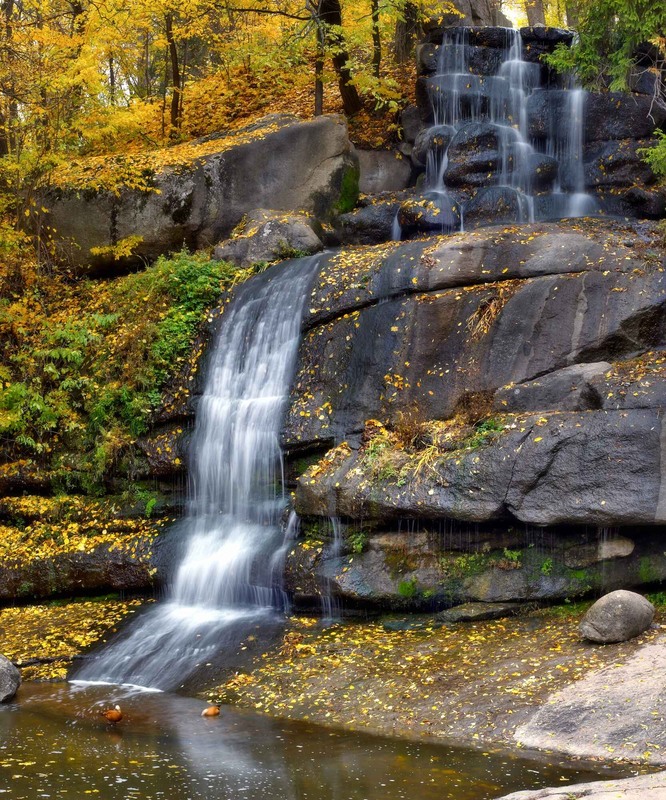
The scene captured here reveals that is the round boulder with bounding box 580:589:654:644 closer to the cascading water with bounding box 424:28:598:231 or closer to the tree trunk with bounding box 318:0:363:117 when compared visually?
the cascading water with bounding box 424:28:598:231

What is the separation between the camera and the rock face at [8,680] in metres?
8.58

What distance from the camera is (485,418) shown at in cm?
1006

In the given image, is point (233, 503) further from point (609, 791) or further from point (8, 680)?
point (609, 791)

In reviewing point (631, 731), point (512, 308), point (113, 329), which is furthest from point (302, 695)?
point (113, 329)

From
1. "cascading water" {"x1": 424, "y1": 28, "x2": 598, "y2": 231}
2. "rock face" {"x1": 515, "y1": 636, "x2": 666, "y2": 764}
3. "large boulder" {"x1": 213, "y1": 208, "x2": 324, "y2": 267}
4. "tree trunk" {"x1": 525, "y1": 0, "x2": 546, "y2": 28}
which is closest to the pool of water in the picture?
"rock face" {"x1": 515, "y1": 636, "x2": 666, "y2": 764}

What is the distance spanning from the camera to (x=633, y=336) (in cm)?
1027

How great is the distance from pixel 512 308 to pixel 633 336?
1.46 m

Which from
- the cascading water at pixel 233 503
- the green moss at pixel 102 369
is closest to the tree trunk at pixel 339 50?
the green moss at pixel 102 369

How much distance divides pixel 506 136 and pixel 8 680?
1199 cm

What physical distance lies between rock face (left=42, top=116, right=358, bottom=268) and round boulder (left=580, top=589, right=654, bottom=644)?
32.5 ft

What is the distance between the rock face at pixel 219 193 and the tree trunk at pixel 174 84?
120 inches

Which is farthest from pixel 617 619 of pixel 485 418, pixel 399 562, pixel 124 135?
pixel 124 135

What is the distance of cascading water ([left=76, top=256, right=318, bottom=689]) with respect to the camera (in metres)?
9.77

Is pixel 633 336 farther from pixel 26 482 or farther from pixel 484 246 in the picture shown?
pixel 26 482
